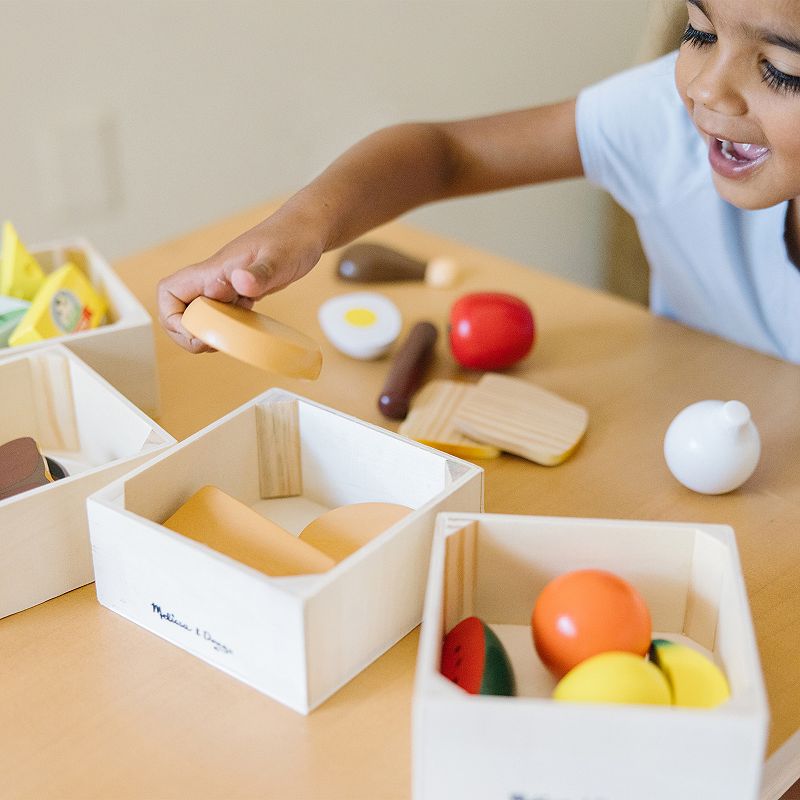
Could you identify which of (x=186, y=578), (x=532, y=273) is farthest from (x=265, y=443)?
(x=532, y=273)

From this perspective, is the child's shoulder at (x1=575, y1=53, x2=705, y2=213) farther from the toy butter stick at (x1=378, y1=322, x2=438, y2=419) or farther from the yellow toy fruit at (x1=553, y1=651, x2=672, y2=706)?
the yellow toy fruit at (x1=553, y1=651, x2=672, y2=706)

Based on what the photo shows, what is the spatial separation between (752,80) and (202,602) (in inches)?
19.6

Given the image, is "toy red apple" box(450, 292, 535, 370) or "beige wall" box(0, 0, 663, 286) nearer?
"toy red apple" box(450, 292, 535, 370)

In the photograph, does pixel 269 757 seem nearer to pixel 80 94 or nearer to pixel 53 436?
pixel 53 436

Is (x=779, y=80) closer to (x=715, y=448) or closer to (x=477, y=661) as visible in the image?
(x=715, y=448)

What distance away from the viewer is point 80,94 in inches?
62.2

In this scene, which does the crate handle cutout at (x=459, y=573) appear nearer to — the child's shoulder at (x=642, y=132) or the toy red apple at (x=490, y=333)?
the toy red apple at (x=490, y=333)

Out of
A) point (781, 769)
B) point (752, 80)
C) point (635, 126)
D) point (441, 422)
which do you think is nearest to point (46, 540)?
point (441, 422)

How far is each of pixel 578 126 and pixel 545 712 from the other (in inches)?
28.0

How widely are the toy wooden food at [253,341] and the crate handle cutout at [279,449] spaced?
56mm

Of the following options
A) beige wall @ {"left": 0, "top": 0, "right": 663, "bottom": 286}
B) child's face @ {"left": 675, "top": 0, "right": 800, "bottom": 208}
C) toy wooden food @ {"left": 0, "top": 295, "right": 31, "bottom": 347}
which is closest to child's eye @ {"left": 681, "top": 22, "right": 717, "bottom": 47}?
child's face @ {"left": 675, "top": 0, "right": 800, "bottom": 208}

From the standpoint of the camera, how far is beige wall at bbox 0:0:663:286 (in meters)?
1.56

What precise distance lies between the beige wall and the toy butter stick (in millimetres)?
910

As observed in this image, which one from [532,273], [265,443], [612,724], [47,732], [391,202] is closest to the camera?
[612,724]
